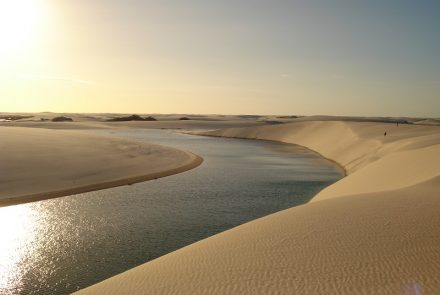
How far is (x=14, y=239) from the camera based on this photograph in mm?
13156

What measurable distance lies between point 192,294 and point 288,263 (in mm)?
1954

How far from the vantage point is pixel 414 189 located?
527 inches

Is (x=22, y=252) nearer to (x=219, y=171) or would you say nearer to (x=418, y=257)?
(x=418, y=257)

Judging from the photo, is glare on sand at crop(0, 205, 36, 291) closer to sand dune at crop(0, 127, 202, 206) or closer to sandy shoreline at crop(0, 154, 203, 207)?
sandy shoreline at crop(0, 154, 203, 207)

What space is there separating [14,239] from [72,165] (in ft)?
44.5

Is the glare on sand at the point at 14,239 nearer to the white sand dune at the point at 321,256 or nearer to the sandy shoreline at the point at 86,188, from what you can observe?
the sandy shoreline at the point at 86,188

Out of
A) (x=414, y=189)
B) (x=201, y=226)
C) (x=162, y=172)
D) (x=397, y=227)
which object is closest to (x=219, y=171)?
(x=162, y=172)

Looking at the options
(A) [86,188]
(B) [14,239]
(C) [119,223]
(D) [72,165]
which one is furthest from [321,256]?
(D) [72,165]

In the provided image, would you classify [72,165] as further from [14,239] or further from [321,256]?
[321,256]

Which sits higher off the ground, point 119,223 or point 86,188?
point 86,188

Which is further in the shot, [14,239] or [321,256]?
[14,239]

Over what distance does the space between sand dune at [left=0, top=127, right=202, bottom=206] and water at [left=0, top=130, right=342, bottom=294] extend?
1.42 metres

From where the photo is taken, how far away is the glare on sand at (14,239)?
10.1m

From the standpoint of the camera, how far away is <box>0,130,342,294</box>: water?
412 inches
